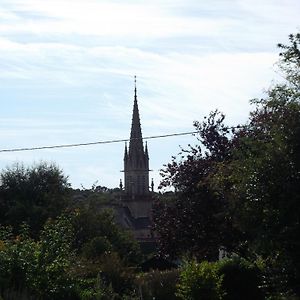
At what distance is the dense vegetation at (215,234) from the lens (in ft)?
56.4

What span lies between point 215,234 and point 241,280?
1.81 meters

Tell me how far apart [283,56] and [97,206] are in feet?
131

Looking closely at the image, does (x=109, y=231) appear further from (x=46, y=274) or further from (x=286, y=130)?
(x=286, y=130)

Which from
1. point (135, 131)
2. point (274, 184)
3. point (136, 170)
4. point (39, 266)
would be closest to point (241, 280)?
point (39, 266)

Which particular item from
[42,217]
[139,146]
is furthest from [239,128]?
[139,146]

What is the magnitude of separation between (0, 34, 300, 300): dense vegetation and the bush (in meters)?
0.03

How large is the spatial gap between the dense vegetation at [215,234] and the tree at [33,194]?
11022mm

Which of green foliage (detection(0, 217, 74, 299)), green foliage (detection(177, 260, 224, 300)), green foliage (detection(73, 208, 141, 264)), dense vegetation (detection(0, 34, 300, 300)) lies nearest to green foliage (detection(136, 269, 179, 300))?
dense vegetation (detection(0, 34, 300, 300))

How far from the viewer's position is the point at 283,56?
18.6 m

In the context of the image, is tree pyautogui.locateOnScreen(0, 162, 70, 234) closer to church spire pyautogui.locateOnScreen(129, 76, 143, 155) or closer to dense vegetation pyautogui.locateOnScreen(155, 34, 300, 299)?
dense vegetation pyautogui.locateOnScreen(155, 34, 300, 299)

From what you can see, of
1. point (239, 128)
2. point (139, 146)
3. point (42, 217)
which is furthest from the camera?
point (139, 146)

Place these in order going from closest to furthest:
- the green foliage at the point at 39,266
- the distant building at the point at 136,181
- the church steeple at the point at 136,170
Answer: the green foliage at the point at 39,266, the distant building at the point at 136,181, the church steeple at the point at 136,170

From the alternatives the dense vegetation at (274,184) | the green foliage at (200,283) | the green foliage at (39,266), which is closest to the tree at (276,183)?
the dense vegetation at (274,184)

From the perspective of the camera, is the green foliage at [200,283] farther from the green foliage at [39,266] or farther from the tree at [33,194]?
the tree at [33,194]
